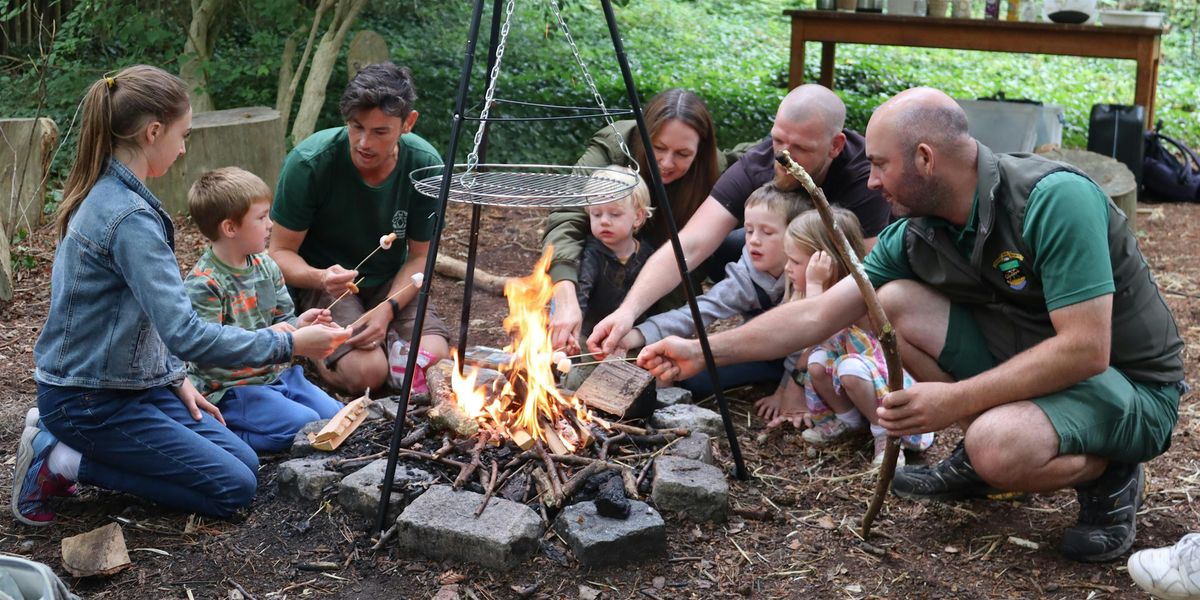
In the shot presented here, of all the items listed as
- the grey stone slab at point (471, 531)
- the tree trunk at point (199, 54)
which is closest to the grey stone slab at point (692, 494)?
the grey stone slab at point (471, 531)

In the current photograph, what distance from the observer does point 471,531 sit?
2.98m

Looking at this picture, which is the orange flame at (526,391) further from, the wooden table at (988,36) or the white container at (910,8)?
the white container at (910,8)

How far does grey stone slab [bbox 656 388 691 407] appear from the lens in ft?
13.2

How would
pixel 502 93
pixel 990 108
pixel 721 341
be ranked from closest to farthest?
pixel 721 341 < pixel 990 108 < pixel 502 93

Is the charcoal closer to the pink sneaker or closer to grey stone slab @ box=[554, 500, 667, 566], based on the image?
grey stone slab @ box=[554, 500, 667, 566]

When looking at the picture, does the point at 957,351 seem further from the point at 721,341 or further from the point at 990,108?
the point at 990,108

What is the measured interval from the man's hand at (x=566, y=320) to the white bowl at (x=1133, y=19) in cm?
543

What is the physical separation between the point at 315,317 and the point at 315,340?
1.40 feet

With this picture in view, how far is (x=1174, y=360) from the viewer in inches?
122

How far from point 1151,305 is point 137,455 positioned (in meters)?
2.97

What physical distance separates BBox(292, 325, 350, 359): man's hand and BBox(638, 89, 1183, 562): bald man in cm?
162

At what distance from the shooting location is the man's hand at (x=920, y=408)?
2.94m

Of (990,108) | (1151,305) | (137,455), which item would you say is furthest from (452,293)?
(990,108)

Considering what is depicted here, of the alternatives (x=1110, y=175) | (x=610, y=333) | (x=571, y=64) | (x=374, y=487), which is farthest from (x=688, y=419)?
(x=571, y=64)
